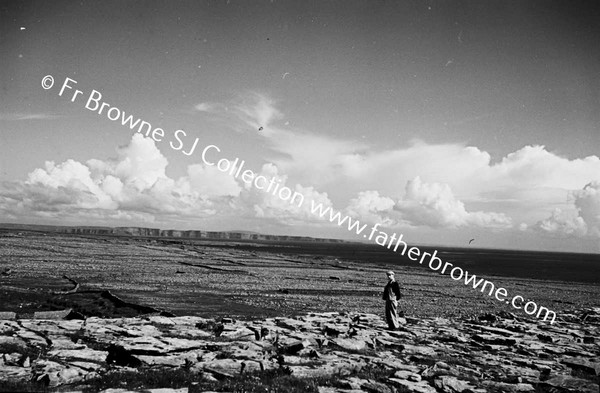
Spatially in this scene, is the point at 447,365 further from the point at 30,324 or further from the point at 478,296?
the point at 478,296

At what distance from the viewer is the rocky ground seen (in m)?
11.1

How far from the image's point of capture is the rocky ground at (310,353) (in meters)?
11.1

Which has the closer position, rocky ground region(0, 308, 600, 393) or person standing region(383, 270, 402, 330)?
rocky ground region(0, 308, 600, 393)

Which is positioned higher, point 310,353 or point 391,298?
point 391,298

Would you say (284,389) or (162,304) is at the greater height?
(284,389)

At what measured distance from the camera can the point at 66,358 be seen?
38.2 ft

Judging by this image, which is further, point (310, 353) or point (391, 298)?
point (391, 298)

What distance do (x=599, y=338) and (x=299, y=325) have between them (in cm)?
1620

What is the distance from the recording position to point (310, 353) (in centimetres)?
1388

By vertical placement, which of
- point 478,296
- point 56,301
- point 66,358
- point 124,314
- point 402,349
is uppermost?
point 478,296

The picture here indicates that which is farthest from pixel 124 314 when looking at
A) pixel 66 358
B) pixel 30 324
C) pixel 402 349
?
pixel 402 349

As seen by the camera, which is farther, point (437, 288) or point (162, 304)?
point (437, 288)

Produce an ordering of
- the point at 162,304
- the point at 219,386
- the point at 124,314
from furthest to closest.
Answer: the point at 162,304
the point at 124,314
the point at 219,386

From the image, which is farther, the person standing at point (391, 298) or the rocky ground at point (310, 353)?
the person standing at point (391, 298)
